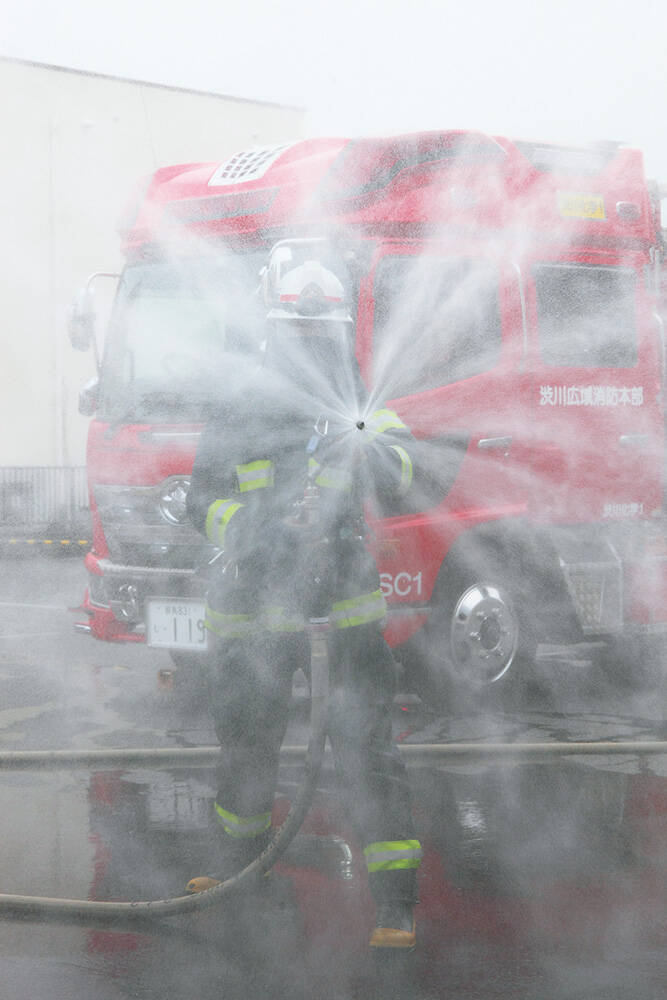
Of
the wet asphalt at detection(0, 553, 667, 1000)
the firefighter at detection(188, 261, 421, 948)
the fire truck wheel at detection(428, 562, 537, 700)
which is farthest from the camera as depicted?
the fire truck wheel at detection(428, 562, 537, 700)

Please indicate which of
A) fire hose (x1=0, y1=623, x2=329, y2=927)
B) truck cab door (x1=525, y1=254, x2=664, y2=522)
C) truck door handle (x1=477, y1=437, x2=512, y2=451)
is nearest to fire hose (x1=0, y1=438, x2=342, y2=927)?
fire hose (x1=0, y1=623, x2=329, y2=927)

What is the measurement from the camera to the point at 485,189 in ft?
19.1

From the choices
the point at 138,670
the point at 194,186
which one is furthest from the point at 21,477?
the point at 194,186

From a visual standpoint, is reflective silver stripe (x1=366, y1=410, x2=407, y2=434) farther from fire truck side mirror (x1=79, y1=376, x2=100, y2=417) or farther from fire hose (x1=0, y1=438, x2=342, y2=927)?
fire truck side mirror (x1=79, y1=376, x2=100, y2=417)

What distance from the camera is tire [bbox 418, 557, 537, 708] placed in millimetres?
6020

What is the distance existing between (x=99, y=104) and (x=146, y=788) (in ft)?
8.25

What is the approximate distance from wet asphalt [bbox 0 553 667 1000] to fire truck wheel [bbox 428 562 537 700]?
0.19 metres

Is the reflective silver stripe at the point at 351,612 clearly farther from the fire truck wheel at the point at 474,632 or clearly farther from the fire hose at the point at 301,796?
the fire truck wheel at the point at 474,632

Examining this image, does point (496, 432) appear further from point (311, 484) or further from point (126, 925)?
point (126, 925)

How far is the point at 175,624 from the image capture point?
5.82 metres

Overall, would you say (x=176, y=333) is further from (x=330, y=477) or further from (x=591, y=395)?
(x=330, y=477)

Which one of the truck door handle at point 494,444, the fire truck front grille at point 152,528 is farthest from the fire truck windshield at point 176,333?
the truck door handle at point 494,444

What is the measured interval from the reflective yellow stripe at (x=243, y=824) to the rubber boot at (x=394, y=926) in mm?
455

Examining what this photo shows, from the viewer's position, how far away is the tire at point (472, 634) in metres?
6.02
